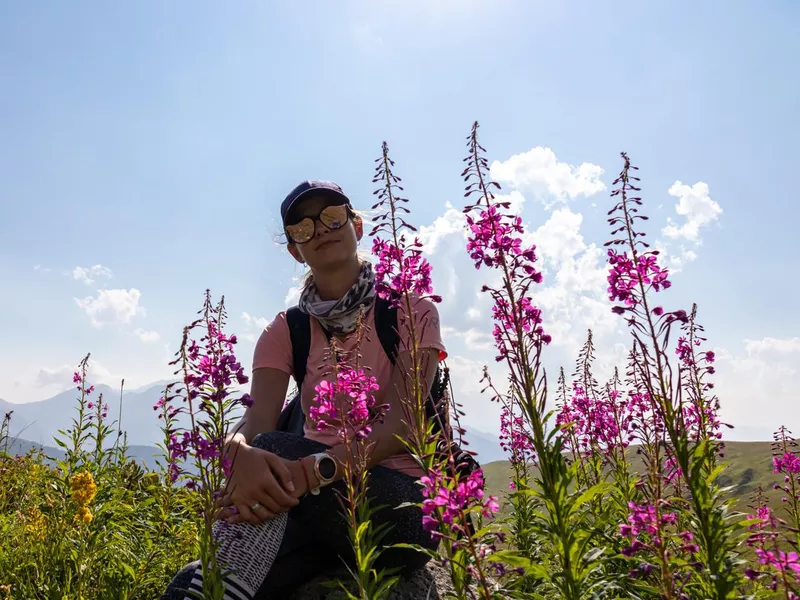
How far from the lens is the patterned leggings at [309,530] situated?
10.6 feet

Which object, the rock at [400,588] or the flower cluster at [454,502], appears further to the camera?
the rock at [400,588]

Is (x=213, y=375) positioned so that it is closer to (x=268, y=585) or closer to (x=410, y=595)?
(x=268, y=585)

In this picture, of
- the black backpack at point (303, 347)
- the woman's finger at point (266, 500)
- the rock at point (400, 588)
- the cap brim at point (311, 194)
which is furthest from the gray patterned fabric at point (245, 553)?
the cap brim at point (311, 194)

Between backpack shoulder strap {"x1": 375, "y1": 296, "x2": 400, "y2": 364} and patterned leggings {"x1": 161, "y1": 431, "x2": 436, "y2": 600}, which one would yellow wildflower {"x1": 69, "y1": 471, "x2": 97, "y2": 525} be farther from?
backpack shoulder strap {"x1": 375, "y1": 296, "x2": 400, "y2": 364}

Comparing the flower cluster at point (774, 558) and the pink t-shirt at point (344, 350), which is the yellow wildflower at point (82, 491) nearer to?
the pink t-shirt at point (344, 350)

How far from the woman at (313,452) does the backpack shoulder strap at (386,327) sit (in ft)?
0.25

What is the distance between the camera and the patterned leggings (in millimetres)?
3223

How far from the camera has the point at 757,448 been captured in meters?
114

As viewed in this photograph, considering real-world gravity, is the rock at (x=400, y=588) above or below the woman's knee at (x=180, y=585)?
below

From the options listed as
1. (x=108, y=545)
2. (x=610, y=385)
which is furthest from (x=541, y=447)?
(x=610, y=385)

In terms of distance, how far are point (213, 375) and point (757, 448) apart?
13848 cm

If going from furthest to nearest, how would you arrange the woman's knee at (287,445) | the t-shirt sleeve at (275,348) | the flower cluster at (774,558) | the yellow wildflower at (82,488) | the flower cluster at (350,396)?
the t-shirt sleeve at (275,348), the yellow wildflower at (82,488), the woman's knee at (287,445), the flower cluster at (350,396), the flower cluster at (774,558)

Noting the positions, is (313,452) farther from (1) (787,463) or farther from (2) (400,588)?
(1) (787,463)

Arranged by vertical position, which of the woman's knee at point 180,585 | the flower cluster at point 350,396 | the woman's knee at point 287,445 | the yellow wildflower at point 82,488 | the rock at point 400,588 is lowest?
the rock at point 400,588
